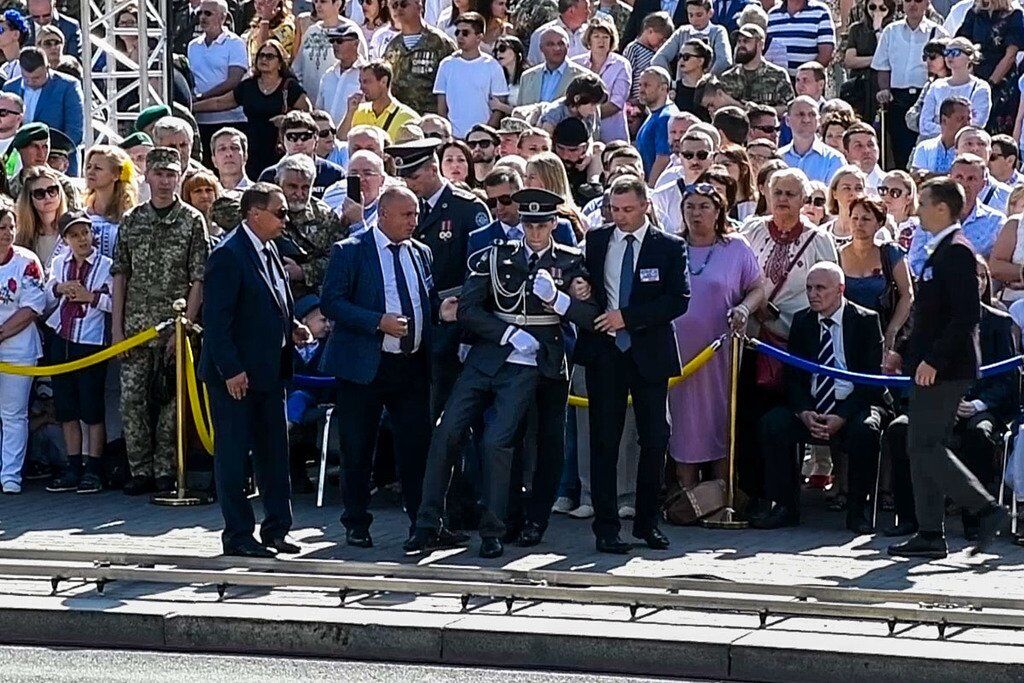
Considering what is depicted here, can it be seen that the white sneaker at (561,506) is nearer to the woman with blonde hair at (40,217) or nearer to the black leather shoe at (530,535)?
the black leather shoe at (530,535)

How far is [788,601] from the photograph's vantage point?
10680 mm

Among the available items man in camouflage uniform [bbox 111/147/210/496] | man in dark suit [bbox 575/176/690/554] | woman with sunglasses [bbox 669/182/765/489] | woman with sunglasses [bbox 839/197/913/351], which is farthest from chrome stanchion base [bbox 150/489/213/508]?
woman with sunglasses [bbox 839/197/913/351]

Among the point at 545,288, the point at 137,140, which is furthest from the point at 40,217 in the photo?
the point at 545,288

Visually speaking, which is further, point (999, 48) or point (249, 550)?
point (999, 48)

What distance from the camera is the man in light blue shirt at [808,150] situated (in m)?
16.6

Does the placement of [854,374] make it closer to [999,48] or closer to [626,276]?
[626,276]

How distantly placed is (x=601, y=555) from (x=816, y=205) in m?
3.32

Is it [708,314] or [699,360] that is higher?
[708,314]

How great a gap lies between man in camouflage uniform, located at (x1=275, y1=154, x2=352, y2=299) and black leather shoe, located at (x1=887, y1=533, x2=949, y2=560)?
414 centimetres

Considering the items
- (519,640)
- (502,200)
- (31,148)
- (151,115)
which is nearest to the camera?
(519,640)

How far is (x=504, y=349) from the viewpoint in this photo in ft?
40.4

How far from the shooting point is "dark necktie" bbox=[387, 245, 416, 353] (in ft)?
41.1

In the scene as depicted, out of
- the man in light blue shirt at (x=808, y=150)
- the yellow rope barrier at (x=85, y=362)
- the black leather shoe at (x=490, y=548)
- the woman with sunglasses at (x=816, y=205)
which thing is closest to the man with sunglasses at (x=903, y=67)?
the man in light blue shirt at (x=808, y=150)

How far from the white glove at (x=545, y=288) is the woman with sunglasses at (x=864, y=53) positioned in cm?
880
